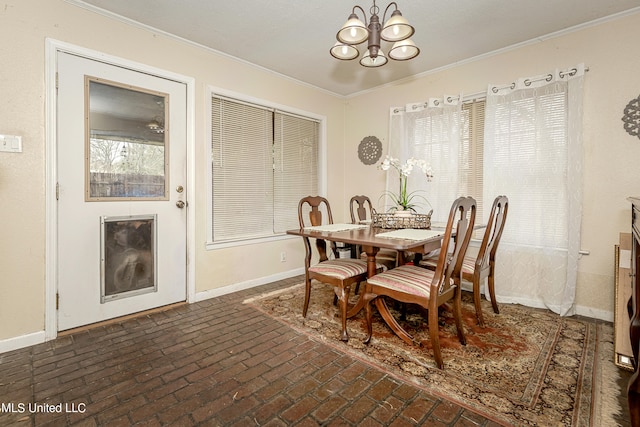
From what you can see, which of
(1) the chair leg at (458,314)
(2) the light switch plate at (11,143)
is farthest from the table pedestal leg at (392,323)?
(2) the light switch plate at (11,143)

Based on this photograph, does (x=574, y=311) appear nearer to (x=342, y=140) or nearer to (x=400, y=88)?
(x=400, y=88)

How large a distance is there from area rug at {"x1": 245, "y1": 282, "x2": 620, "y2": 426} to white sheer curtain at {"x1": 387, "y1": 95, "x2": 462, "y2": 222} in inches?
47.5

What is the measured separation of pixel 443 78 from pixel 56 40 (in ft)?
11.8

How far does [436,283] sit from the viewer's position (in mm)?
1811

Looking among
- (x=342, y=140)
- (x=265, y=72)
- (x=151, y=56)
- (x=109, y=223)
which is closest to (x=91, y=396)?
(x=109, y=223)

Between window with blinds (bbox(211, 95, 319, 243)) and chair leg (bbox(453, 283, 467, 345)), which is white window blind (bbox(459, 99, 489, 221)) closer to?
chair leg (bbox(453, 283, 467, 345))

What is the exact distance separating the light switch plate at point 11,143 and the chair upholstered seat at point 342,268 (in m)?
2.24

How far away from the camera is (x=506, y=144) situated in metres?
2.99

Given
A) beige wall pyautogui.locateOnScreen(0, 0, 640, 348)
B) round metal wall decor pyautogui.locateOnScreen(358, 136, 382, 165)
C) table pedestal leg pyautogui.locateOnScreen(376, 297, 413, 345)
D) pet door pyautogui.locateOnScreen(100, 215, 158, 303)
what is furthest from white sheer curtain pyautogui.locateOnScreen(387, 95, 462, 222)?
pet door pyautogui.locateOnScreen(100, 215, 158, 303)

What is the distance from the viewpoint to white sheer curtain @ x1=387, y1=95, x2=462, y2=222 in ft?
11.0

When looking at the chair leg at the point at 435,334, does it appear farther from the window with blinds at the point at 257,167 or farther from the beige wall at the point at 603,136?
the window with blinds at the point at 257,167

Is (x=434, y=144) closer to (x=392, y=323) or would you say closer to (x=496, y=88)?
(x=496, y=88)

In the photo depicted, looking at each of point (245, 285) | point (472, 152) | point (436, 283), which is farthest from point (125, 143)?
point (472, 152)

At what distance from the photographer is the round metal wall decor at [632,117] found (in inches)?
94.9
